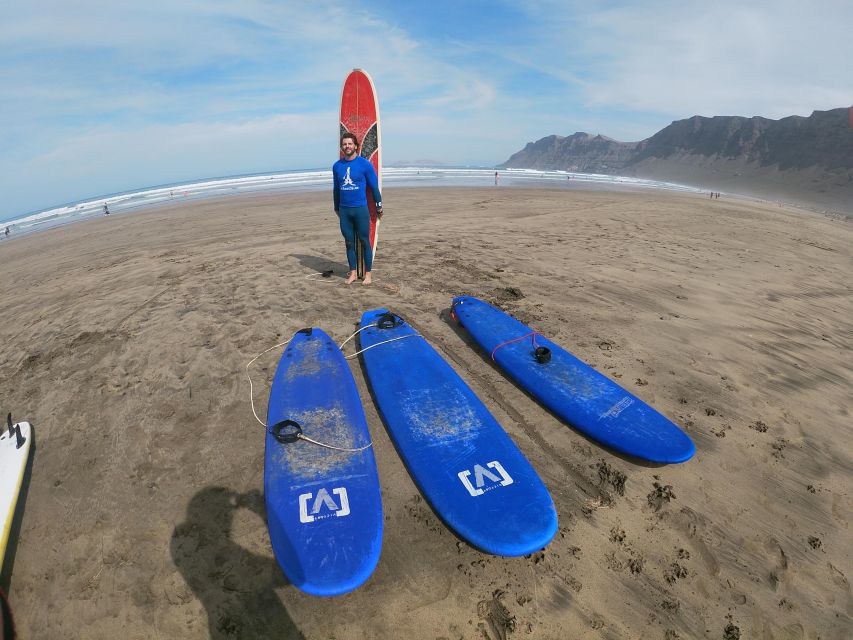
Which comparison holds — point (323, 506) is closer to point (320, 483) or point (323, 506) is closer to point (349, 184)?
point (320, 483)

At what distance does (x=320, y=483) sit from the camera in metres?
2.60

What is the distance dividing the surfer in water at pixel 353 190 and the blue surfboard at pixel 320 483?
2.78 metres

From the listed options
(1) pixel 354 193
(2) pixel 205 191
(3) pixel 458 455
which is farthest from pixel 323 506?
(2) pixel 205 191

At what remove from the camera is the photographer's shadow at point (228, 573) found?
1948mm

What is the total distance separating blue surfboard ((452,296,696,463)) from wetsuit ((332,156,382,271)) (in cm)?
243

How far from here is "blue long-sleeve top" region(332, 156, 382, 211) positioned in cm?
562

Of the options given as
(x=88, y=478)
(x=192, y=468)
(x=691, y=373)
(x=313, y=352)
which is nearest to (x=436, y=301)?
(x=313, y=352)

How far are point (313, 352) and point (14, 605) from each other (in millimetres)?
2647

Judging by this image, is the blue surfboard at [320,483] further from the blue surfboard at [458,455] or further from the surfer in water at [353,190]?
the surfer in water at [353,190]

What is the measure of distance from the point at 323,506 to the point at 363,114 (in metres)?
6.64

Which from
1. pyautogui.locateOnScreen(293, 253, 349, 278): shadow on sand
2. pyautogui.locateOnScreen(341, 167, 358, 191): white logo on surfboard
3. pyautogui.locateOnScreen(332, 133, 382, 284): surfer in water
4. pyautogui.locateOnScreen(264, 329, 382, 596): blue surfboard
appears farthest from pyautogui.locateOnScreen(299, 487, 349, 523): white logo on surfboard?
pyautogui.locateOnScreen(293, 253, 349, 278): shadow on sand

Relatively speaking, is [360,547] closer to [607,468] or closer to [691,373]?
[607,468]

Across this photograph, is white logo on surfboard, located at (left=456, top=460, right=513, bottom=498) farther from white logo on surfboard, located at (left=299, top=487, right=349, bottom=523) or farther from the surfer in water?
the surfer in water

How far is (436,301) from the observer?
19.0 feet
